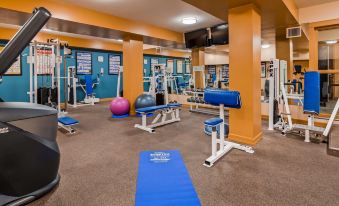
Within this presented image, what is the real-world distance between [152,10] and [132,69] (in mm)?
1780

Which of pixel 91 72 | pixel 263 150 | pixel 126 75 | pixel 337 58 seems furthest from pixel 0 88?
pixel 337 58

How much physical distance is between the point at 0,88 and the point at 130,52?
4.33 meters

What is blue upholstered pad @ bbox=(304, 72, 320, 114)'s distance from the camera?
332cm

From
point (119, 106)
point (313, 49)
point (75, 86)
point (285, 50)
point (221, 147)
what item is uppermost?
point (285, 50)

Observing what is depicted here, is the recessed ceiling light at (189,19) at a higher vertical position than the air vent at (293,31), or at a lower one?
higher

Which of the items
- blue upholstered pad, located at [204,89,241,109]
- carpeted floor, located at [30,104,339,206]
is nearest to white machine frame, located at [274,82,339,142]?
carpeted floor, located at [30,104,339,206]

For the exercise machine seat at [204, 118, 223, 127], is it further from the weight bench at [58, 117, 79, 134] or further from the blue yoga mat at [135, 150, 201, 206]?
the weight bench at [58, 117, 79, 134]

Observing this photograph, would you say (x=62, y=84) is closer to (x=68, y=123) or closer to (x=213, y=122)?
(x=68, y=123)

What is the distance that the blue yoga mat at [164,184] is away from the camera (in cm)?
130

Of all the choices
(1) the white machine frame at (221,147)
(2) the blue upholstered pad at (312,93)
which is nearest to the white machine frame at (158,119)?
(1) the white machine frame at (221,147)

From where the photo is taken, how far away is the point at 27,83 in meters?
6.77

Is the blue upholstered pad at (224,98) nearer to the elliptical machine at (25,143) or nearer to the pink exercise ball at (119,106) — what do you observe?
the elliptical machine at (25,143)

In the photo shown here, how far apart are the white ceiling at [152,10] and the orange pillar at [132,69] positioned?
2.56 feet

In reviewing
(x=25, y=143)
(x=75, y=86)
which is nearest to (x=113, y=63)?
(x=75, y=86)
